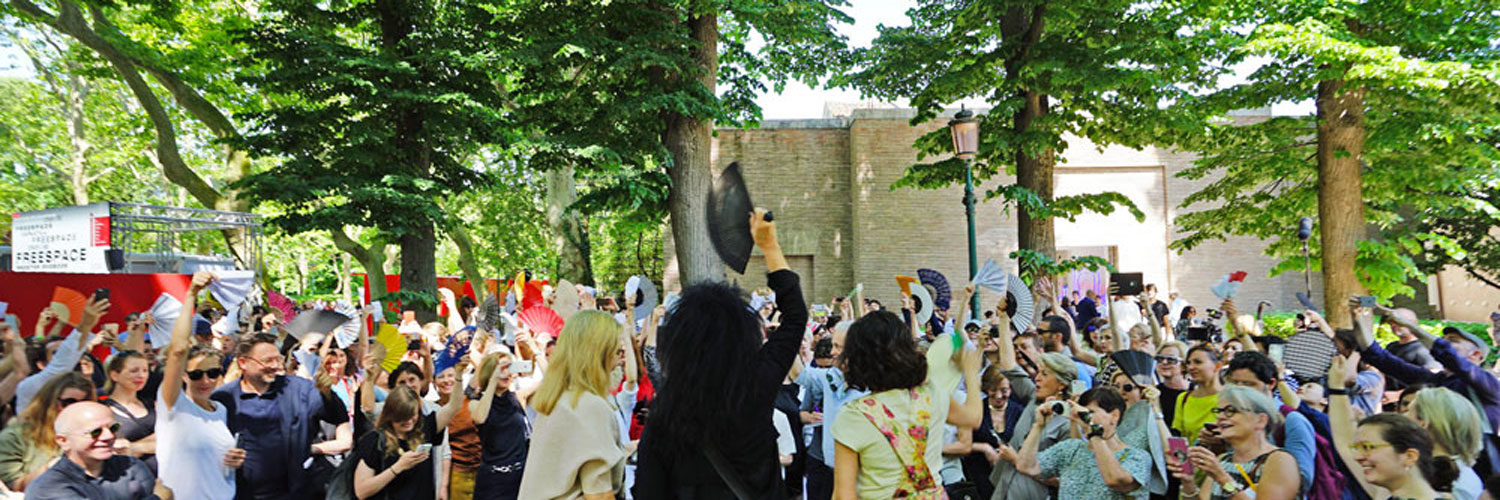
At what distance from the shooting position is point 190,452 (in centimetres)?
495

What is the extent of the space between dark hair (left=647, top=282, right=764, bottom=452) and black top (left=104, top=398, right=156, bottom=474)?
151 inches

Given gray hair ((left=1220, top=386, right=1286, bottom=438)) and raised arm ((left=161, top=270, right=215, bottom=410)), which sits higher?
raised arm ((left=161, top=270, right=215, bottom=410))

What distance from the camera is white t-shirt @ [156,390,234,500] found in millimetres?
4938

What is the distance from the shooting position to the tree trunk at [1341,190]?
1369cm

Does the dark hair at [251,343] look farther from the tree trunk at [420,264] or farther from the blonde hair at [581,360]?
the tree trunk at [420,264]

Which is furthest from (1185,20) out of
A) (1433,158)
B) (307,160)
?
(307,160)

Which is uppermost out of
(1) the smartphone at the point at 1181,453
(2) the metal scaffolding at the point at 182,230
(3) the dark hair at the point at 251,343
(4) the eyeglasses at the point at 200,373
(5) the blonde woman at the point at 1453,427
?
(2) the metal scaffolding at the point at 182,230

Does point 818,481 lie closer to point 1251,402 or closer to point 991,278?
point 991,278

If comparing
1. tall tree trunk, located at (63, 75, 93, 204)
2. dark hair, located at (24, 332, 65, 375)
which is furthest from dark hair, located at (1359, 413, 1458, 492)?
tall tree trunk, located at (63, 75, 93, 204)

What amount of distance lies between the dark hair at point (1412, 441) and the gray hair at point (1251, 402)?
42cm

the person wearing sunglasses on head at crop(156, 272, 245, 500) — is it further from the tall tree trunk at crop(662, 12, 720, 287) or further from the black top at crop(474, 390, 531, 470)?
the tall tree trunk at crop(662, 12, 720, 287)

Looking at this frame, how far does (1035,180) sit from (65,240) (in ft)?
55.6

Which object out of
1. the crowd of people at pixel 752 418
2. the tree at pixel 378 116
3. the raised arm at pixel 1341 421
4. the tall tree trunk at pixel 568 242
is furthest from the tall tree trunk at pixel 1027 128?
the tall tree trunk at pixel 568 242

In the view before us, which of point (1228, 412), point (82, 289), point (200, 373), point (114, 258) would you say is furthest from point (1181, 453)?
point (114, 258)
